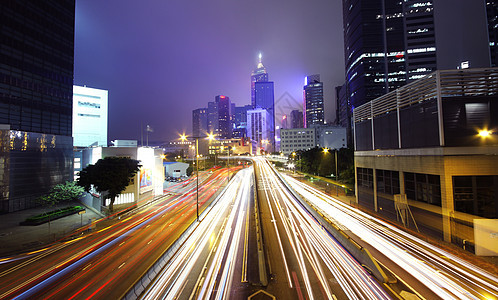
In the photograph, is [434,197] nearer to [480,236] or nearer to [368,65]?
[480,236]

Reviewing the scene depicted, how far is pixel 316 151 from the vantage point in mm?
66625

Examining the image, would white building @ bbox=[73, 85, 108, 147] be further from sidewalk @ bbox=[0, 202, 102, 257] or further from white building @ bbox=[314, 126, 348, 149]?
white building @ bbox=[314, 126, 348, 149]

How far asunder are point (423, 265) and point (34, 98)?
63.5 m

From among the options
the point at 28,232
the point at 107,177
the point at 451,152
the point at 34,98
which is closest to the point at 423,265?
the point at 451,152

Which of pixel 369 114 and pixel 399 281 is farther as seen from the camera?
pixel 369 114

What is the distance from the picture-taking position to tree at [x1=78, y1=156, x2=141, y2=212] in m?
30.1

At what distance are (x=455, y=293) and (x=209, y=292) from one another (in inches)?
473

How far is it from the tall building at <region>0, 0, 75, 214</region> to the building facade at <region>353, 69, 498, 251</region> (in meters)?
53.0

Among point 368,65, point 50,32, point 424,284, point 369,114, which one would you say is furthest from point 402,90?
point 368,65

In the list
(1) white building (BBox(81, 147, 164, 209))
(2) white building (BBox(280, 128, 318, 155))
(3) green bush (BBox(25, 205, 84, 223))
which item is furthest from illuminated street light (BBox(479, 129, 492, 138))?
(2) white building (BBox(280, 128, 318, 155))

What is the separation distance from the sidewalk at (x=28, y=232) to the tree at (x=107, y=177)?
3.79 metres

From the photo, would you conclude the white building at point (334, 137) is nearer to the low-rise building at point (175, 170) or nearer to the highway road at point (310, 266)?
the low-rise building at point (175, 170)

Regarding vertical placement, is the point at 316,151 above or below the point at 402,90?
below

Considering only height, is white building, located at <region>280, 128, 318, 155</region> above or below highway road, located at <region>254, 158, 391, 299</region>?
above
